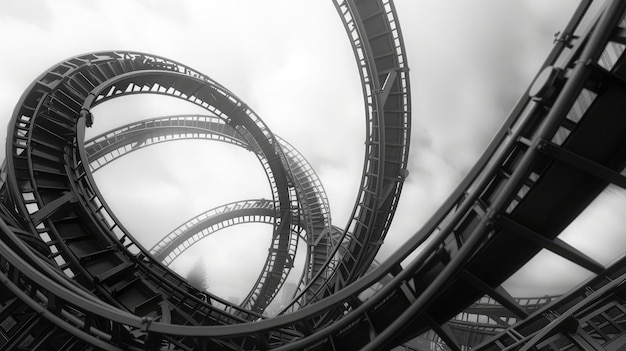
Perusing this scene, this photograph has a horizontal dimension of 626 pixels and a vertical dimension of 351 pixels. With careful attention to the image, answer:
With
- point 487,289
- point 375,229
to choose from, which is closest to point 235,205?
point 375,229

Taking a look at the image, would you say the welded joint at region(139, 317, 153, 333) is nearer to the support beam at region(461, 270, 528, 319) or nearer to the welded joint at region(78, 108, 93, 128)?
the support beam at region(461, 270, 528, 319)

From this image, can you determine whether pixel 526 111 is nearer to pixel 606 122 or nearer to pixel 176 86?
pixel 606 122

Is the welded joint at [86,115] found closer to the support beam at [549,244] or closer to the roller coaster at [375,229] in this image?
the roller coaster at [375,229]

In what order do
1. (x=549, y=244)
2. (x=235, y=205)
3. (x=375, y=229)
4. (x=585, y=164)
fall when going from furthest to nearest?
(x=235, y=205), (x=375, y=229), (x=549, y=244), (x=585, y=164)

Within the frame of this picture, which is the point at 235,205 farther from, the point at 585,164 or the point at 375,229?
the point at 585,164

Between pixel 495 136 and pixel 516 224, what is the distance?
1.22 meters

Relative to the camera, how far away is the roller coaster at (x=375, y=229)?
411cm

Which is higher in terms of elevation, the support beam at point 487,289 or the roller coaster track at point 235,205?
the roller coaster track at point 235,205

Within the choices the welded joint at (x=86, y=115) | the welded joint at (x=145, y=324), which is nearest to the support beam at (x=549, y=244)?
the welded joint at (x=145, y=324)

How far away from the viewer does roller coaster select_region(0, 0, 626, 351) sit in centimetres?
411

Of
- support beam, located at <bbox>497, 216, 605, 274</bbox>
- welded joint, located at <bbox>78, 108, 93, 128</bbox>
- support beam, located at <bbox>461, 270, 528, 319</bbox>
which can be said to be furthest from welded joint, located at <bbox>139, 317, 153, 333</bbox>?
welded joint, located at <bbox>78, 108, 93, 128</bbox>

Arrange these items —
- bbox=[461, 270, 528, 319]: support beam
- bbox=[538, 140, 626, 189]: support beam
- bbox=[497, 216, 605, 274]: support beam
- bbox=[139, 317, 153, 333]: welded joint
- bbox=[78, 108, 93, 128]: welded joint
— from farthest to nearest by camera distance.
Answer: bbox=[78, 108, 93, 128]: welded joint → bbox=[139, 317, 153, 333]: welded joint → bbox=[461, 270, 528, 319]: support beam → bbox=[497, 216, 605, 274]: support beam → bbox=[538, 140, 626, 189]: support beam

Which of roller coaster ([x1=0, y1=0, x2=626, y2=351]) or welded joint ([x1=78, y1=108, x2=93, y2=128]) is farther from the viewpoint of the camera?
welded joint ([x1=78, y1=108, x2=93, y2=128])

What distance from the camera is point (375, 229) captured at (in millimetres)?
12602
